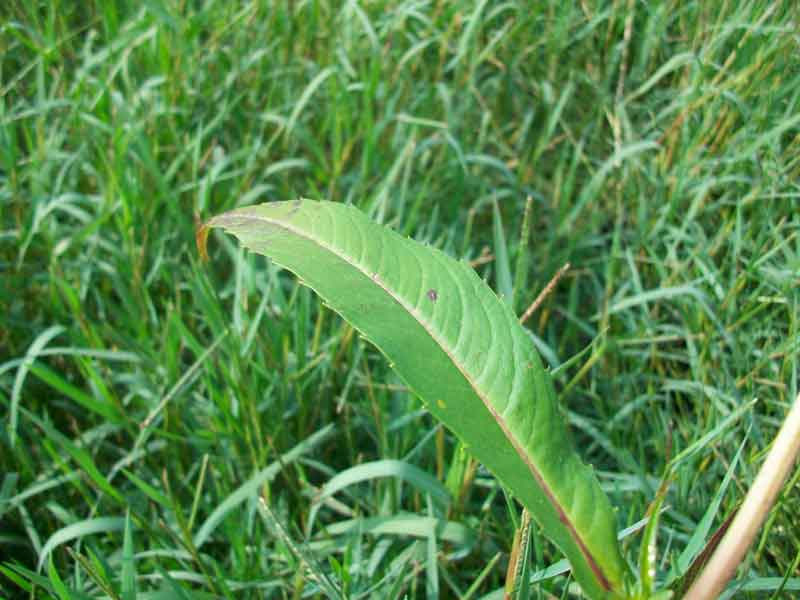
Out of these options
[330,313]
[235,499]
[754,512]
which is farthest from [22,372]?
[754,512]

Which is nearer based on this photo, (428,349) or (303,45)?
(428,349)

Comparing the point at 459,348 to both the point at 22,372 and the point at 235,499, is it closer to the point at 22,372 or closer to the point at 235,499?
the point at 235,499

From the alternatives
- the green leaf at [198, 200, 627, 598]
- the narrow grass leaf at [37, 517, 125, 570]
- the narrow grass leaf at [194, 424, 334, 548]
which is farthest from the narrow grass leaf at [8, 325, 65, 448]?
the green leaf at [198, 200, 627, 598]

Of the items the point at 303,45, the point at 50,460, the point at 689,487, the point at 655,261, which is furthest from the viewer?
the point at 303,45

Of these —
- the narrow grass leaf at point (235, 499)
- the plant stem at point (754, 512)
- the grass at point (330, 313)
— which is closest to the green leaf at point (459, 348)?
the plant stem at point (754, 512)

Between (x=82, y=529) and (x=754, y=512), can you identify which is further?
(x=82, y=529)

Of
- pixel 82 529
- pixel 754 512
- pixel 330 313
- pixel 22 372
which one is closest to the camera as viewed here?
pixel 754 512

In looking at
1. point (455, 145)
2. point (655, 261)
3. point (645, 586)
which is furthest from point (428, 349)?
point (455, 145)

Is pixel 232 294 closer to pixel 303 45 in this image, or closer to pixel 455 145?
pixel 455 145
